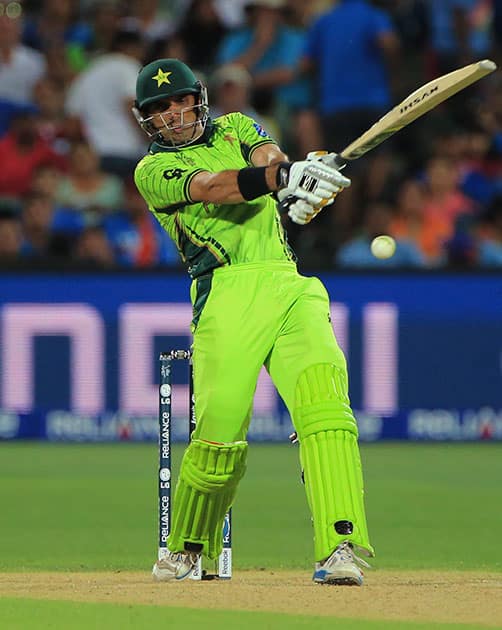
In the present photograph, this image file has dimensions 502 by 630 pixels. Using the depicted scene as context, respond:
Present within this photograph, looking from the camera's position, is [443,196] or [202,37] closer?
[443,196]

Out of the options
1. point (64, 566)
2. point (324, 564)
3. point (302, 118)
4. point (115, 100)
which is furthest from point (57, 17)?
point (324, 564)

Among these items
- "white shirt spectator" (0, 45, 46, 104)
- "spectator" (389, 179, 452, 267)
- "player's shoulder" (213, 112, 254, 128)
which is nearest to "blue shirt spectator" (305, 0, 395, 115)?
"spectator" (389, 179, 452, 267)

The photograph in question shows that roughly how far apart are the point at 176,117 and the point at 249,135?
1.16 ft

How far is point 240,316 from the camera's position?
6676mm

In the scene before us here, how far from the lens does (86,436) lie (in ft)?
43.7

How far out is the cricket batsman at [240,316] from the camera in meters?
6.39

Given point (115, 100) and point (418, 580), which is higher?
point (115, 100)

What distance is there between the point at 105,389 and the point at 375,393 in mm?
2271

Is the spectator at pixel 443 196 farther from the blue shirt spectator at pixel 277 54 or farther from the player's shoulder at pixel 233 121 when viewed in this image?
the player's shoulder at pixel 233 121

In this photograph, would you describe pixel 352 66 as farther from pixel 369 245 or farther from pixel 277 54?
pixel 369 245

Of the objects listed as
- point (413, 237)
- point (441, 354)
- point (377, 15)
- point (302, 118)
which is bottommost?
point (441, 354)

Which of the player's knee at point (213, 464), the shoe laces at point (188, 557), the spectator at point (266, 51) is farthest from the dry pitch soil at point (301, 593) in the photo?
the spectator at point (266, 51)

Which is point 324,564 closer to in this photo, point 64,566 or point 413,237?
point 64,566

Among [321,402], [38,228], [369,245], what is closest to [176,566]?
[321,402]
